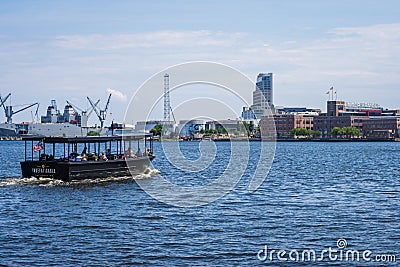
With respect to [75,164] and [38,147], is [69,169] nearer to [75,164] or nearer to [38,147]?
[75,164]

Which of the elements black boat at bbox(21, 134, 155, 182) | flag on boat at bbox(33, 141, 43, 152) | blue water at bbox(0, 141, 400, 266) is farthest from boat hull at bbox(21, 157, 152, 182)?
blue water at bbox(0, 141, 400, 266)

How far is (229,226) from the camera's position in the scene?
107ft

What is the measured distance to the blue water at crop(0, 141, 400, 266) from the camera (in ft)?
86.0

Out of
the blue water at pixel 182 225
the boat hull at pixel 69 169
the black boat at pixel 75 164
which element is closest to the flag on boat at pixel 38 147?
the black boat at pixel 75 164

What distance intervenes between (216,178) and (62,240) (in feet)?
122

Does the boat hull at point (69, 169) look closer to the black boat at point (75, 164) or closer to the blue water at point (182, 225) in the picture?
the black boat at point (75, 164)

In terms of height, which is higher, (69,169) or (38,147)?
(38,147)

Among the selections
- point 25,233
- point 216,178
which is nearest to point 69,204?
point 25,233

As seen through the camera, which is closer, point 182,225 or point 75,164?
point 182,225

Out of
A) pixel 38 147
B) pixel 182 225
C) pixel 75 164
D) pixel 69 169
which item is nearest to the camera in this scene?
A: pixel 182 225

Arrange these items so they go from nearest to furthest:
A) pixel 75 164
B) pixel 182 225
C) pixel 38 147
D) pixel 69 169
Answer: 1. pixel 182 225
2. pixel 69 169
3. pixel 75 164
4. pixel 38 147

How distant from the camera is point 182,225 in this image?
33.1 m

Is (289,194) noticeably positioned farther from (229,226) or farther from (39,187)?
(39,187)

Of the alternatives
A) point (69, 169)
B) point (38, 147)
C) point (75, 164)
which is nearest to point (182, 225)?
point (69, 169)
